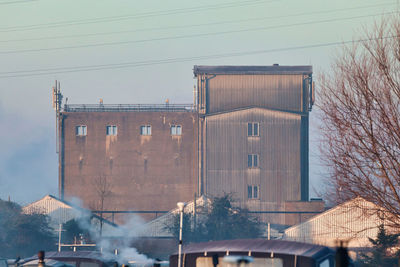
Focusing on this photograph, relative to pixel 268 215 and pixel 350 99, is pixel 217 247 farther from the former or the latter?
pixel 268 215

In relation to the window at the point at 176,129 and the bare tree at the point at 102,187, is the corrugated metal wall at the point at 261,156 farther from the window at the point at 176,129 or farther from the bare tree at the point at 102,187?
the bare tree at the point at 102,187

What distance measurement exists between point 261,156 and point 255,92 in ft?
24.1

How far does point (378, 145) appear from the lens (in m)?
28.1

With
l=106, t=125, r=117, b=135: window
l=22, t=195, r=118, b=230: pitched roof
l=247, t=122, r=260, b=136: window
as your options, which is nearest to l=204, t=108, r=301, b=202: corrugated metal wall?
l=247, t=122, r=260, b=136: window

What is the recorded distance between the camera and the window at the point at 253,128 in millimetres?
80875

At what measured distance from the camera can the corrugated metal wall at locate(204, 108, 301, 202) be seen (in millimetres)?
80250

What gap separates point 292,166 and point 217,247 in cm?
5806

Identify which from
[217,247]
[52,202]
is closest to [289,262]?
[217,247]

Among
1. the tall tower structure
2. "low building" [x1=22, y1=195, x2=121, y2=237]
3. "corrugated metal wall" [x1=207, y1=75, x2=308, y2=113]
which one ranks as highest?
"corrugated metal wall" [x1=207, y1=75, x2=308, y2=113]

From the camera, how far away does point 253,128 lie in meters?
81.0

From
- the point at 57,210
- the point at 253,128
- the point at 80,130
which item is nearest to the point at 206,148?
the point at 253,128

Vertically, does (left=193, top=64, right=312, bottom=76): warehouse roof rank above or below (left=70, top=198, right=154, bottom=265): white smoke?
above

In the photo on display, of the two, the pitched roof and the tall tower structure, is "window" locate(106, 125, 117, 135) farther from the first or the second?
the pitched roof

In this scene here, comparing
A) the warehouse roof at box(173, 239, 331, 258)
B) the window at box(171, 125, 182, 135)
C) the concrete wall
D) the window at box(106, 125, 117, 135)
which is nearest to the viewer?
the warehouse roof at box(173, 239, 331, 258)
